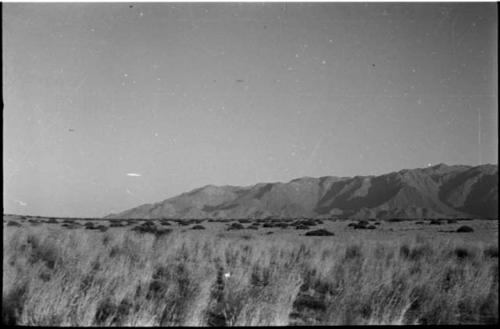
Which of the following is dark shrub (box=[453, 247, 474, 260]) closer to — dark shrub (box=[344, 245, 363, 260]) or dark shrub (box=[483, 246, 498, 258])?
dark shrub (box=[483, 246, 498, 258])

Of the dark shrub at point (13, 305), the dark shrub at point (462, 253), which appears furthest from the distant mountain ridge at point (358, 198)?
the dark shrub at point (13, 305)

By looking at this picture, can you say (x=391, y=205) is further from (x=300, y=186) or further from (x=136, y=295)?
(x=136, y=295)

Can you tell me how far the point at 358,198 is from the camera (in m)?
116

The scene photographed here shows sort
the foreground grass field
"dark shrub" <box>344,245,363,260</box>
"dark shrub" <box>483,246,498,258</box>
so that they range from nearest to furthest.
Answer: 1. the foreground grass field
2. "dark shrub" <box>344,245,363,260</box>
3. "dark shrub" <box>483,246,498,258</box>

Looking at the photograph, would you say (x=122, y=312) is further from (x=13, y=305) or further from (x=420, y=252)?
(x=420, y=252)

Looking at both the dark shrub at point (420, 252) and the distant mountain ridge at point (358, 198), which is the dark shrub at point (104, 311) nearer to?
the dark shrub at point (420, 252)

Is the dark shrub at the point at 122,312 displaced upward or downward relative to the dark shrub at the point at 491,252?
upward

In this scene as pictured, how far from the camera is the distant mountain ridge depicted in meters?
98.2

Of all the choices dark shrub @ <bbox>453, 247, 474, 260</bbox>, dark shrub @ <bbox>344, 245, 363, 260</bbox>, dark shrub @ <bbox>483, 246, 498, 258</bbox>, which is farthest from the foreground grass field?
dark shrub @ <bbox>483, 246, 498, 258</bbox>

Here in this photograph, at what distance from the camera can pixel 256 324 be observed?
500cm

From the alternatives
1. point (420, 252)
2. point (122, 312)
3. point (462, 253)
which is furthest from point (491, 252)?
point (122, 312)

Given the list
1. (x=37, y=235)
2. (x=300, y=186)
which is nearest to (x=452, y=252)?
(x=37, y=235)

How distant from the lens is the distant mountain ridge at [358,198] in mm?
98188

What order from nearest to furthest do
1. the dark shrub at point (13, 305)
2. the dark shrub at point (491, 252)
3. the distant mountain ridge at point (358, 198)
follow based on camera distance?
the dark shrub at point (13, 305) → the dark shrub at point (491, 252) → the distant mountain ridge at point (358, 198)
